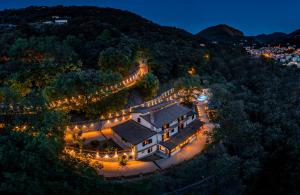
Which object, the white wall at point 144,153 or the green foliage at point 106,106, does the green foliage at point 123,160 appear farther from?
the green foliage at point 106,106

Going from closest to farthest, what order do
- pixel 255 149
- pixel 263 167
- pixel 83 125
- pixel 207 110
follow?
pixel 255 149 < pixel 263 167 < pixel 83 125 < pixel 207 110

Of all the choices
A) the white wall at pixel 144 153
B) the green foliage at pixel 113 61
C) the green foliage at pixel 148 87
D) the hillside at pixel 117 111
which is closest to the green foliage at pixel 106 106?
the hillside at pixel 117 111

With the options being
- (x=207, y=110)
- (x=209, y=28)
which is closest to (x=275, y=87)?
(x=207, y=110)

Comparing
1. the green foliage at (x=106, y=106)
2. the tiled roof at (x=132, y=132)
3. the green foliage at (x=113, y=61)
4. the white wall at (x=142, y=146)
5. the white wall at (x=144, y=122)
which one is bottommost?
the white wall at (x=142, y=146)

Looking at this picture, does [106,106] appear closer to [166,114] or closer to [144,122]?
[144,122]

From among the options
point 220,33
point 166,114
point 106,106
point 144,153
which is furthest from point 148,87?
point 220,33

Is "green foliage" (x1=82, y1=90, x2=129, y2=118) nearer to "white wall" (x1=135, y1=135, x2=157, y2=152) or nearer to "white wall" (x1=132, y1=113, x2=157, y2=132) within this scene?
"white wall" (x1=132, y1=113, x2=157, y2=132)

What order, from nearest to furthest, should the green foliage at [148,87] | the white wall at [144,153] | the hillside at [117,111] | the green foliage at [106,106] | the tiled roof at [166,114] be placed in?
1. the hillside at [117,111]
2. the white wall at [144,153]
3. the tiled roof at [166,114]
4. the green foliage at [106,106]
5. the green foliage at [148,87]

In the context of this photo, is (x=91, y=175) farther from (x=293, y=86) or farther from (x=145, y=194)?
(x=293, y=86)
